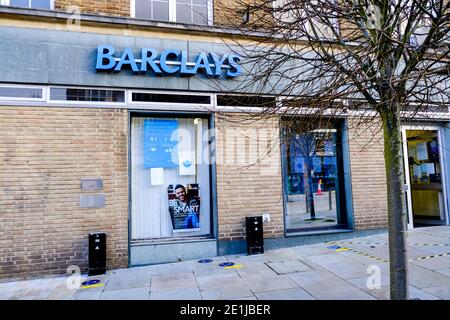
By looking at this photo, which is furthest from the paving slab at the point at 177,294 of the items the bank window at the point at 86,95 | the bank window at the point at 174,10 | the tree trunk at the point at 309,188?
the bank window at the point at 174,10

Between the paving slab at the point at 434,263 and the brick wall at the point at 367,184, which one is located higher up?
the brick wall at the point at 367,184

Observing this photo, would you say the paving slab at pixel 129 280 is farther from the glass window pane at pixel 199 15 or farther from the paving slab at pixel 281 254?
the glass window pane at pixel 199 15

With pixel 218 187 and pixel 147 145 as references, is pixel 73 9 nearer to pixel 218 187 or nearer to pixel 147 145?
pixel 147 145

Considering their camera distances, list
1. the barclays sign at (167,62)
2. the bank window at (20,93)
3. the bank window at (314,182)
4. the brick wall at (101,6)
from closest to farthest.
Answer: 1. the bank window at (20,93)
2. the barclays sign at (167,62)
3. the brick wall at (101,6)
4. the bank window at (314,182)

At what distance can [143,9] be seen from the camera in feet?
23.8

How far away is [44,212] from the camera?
6.12m

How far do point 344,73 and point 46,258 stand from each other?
6.19 m

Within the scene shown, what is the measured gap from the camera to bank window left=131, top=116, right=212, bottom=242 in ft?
23.0

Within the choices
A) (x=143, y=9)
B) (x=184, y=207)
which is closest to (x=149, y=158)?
(x=184, y=207)

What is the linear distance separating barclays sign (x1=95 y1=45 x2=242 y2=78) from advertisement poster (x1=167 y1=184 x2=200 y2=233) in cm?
264

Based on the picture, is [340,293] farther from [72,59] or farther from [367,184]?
[72,59]

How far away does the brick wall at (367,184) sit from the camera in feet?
26.2

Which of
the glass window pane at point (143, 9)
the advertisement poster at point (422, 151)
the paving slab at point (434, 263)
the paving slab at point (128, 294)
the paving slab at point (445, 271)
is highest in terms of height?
the glass window pane at point (143, 9)

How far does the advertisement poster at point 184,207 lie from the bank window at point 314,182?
89.3 inches
